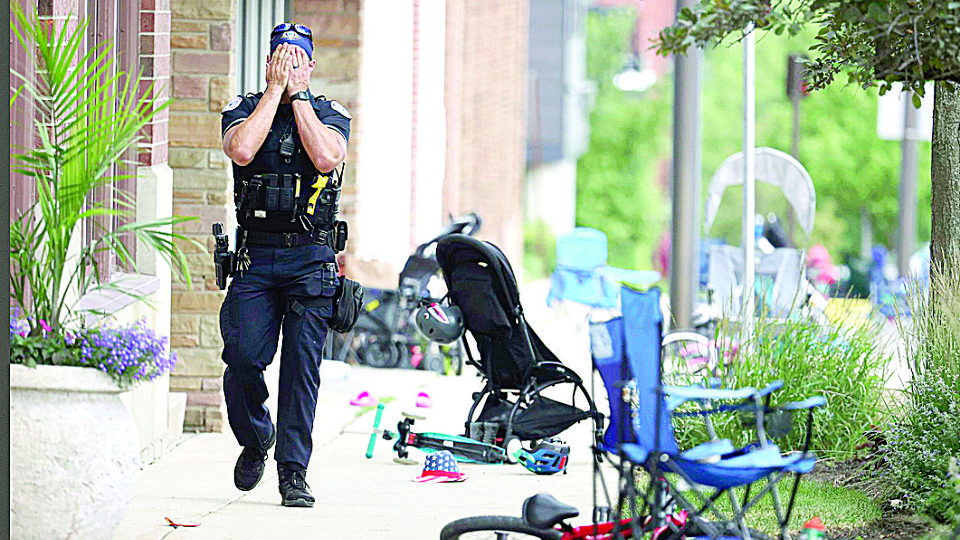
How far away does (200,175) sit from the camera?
8852 mm

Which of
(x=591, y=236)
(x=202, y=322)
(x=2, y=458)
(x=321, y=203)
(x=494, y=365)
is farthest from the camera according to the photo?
(x=591, y=236)

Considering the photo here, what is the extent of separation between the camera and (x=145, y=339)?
5.17 meters

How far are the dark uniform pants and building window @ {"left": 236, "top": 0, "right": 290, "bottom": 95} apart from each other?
3270 mm

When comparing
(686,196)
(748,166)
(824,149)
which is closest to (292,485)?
(748,166)

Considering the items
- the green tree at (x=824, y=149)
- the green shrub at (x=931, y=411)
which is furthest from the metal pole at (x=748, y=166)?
the green tree at (x=824, y=149)

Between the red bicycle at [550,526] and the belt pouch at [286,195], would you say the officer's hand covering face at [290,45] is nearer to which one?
the belt pouch at [286,195]

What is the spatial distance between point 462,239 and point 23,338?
331cm

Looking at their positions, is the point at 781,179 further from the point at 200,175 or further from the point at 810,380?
the point at 200,175

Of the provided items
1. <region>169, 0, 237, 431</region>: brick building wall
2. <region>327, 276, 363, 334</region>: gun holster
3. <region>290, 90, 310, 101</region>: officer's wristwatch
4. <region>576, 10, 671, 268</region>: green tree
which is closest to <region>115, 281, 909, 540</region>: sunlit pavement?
<region>169, 0, 237, 431</region>: brick building wall

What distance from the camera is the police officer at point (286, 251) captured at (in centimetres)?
652

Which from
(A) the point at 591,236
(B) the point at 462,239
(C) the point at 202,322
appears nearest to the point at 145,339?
(B) the point at 462,239

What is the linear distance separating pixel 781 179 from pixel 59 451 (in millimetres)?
9196

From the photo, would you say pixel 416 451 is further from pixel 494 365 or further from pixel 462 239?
pixel 462 239

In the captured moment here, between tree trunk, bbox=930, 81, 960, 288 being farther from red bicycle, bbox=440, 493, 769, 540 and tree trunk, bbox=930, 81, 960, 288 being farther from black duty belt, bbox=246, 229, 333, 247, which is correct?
black duty belt, bbox=246, 229, 333, 247
